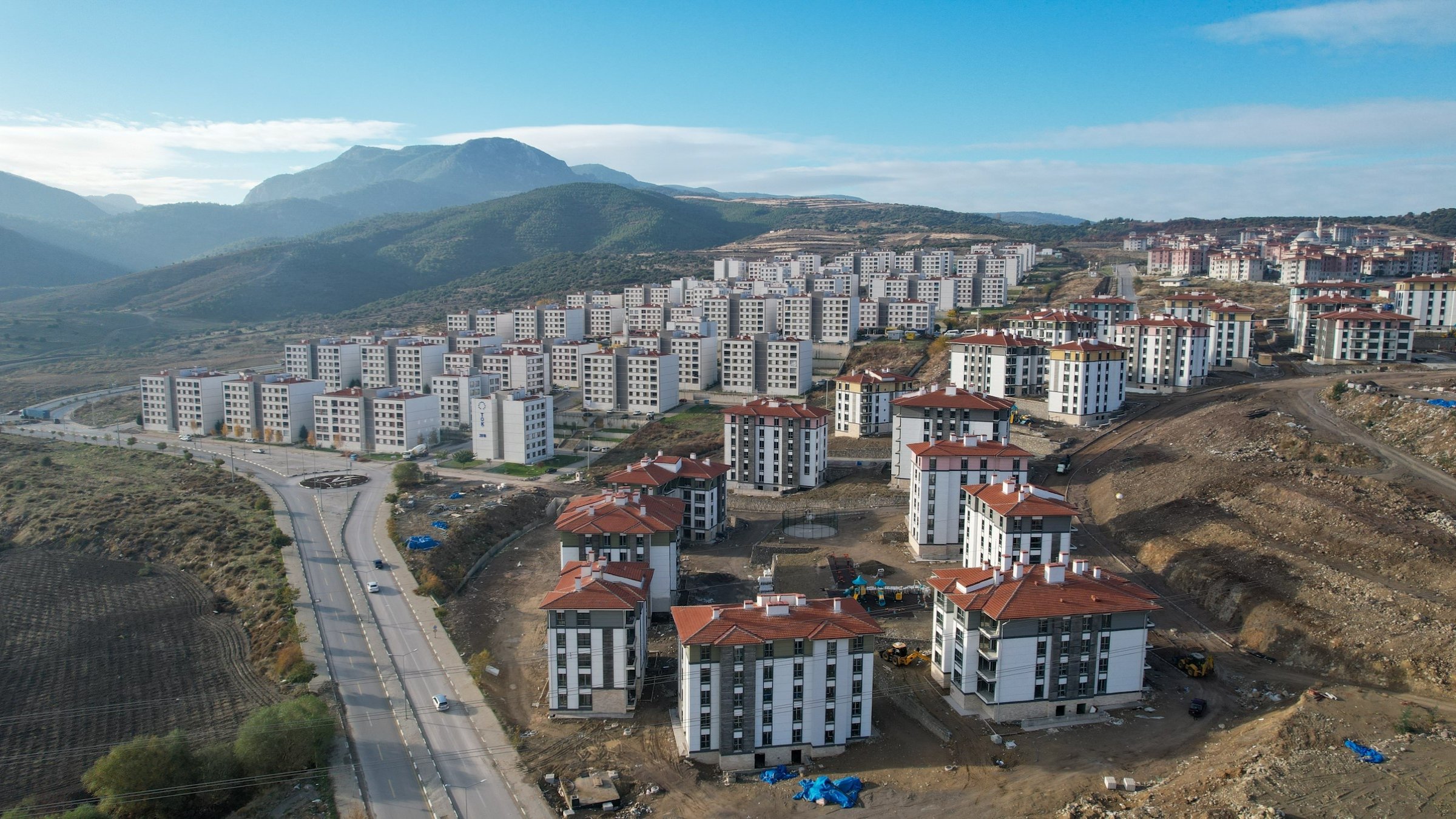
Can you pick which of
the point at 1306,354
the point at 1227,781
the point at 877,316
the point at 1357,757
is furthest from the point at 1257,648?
the point at 877,316

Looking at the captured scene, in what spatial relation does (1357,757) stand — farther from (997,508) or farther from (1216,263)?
(1216,263)

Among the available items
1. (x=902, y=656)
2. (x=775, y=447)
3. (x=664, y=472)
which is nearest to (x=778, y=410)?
(x=775, y=447)

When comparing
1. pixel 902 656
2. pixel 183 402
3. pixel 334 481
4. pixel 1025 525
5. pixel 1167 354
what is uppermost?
pixel 1167 354

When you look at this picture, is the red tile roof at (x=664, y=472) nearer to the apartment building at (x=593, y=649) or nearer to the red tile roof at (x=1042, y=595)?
the apartment building at (x=593, y=649)

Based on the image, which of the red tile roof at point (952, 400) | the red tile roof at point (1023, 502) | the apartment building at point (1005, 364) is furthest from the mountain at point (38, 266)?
the red tile roof at point (1023, 502)

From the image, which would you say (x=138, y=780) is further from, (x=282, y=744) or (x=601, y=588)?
Answer: (x=601, y=588)

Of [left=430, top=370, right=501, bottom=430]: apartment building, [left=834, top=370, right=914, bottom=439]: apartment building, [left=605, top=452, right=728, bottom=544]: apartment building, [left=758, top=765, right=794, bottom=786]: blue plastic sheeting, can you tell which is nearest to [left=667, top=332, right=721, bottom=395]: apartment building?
[left=430, top=370, right=501, bottom=430]: apartment building
